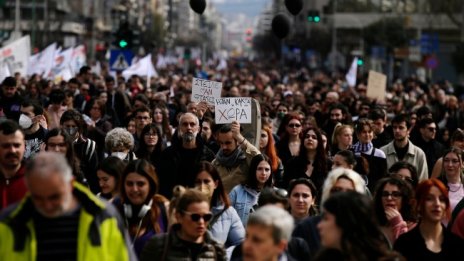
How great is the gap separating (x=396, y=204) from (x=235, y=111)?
5.48m

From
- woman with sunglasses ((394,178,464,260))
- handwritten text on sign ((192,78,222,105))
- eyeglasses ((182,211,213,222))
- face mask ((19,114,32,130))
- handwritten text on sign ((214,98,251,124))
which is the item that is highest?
handwritten text on sign ((192,78,222,105))

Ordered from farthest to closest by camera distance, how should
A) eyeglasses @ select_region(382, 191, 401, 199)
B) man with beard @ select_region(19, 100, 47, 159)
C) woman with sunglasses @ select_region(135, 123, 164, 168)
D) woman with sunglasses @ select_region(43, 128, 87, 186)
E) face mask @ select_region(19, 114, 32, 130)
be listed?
1. woman with sunglasses @ select_region(135, 123, 164, 168)
2. face mask @ select_region(19, 114, 32, 130)
3. man with beard @ select_region(19, 100, 47, 159)
4. woman with sunglasses @ select_region(43, 128, 87, 186)
5. eyeglasses @ select_region(382, 191, 401, 199)

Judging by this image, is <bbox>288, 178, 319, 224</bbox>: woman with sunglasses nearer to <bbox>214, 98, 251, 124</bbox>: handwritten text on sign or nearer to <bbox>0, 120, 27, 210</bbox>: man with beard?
<bbox>0, 120, 27, 210</bbox>: man with beard

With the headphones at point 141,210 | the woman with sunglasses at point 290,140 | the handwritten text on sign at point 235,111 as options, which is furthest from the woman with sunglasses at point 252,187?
the woman with sunglasses at point 290,140

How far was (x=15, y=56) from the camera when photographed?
2705cm

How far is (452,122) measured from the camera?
818 inches

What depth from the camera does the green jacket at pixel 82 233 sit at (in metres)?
5.69

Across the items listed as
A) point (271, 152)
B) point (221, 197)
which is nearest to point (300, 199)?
point (221, 197)

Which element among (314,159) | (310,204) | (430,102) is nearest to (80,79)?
(430,102)

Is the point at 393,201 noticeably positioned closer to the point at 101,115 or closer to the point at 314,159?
the point at 314,159

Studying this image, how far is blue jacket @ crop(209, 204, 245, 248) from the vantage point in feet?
26.9

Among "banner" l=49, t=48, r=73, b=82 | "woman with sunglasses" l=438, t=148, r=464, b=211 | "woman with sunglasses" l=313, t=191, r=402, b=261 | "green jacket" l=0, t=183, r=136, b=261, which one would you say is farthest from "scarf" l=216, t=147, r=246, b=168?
"banner" l=49, t=48, r=73, b=82

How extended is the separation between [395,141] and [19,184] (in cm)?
682

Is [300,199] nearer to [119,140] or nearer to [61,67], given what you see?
[119,140]
